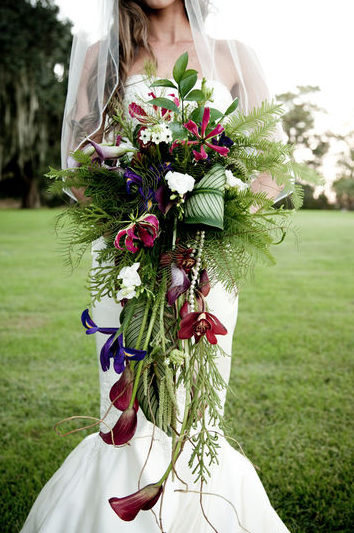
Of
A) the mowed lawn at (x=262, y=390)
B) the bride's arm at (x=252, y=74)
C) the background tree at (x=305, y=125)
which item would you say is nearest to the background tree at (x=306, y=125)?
the background tree at (x=305, y=125)

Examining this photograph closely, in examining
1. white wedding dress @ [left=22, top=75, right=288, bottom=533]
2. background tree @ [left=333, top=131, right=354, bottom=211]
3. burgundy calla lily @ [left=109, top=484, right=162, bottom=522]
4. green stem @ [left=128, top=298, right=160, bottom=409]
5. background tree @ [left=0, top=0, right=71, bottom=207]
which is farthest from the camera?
background tree @ [left=333, top=131, right=354, bottom=211]

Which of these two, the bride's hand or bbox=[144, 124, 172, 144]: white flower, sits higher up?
bbox=[144, 124, 172, 144]: white flower

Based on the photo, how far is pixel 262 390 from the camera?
3834 mm

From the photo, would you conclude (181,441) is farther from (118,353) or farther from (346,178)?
(346,178)

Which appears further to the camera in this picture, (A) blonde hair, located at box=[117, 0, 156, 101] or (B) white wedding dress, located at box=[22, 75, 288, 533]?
(A) blonde hair, located at box=[117, 0, 156, 101]

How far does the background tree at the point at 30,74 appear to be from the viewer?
17.8m

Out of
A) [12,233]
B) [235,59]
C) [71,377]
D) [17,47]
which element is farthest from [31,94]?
[235,59]

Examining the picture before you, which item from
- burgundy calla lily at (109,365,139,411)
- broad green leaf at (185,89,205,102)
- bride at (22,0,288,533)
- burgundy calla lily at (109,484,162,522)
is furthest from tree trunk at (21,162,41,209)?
burgundy calla lily at (109,484,162,522)

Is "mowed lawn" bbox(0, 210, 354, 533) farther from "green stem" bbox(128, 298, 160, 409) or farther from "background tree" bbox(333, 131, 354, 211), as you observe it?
"background tree" bbox(333, 131, 354, 211)

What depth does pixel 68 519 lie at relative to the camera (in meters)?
1.97

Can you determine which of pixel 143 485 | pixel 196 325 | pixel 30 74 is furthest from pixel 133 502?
pixel 30 74

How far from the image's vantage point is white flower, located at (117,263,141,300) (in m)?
1.42

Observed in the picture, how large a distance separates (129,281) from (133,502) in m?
0.63

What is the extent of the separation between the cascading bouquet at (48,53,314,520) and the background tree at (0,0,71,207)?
1847 centimetres
